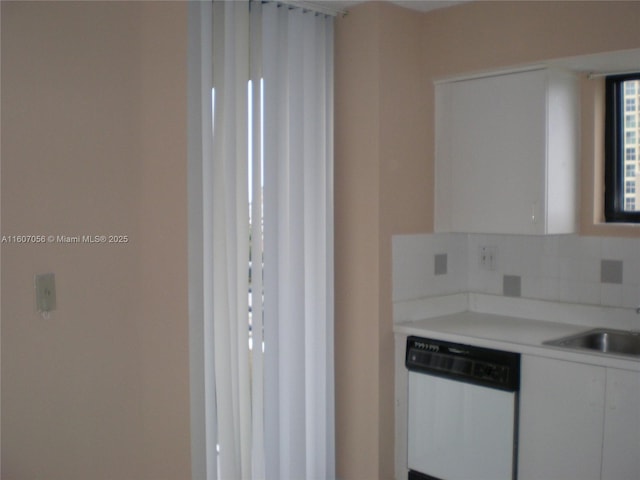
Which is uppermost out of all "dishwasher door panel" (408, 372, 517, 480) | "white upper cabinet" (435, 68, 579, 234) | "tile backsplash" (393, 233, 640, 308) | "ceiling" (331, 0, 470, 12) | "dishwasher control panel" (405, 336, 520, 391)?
"ceiling" (331, 0, 470, 12)

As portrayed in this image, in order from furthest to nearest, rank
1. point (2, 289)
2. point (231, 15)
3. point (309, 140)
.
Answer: point (309, 140) → point (231, 15) → point (2, 289)

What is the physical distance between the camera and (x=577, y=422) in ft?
9.27

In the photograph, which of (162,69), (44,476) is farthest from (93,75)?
(44,476)

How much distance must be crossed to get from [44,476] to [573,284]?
2.65m

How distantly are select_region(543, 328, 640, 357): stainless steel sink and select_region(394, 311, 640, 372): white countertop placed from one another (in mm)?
60

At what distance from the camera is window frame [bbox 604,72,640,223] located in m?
3.39

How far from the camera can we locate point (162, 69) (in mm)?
2566

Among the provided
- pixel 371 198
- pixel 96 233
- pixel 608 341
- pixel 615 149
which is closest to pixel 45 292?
pixel 96 233

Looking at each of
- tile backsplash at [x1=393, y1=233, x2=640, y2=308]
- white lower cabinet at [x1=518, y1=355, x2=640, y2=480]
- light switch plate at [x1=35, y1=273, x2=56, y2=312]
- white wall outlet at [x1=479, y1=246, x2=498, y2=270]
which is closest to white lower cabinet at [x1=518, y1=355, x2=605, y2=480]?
white lower cabinet at [x1=518, y1=355, x2=640, y2=480]

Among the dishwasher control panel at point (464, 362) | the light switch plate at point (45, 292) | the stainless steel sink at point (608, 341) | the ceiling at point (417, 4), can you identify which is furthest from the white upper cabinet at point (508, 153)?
the light switch plate at point (45, 292)

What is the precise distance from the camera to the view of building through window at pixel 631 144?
335cm

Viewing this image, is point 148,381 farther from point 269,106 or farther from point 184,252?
point 269,106

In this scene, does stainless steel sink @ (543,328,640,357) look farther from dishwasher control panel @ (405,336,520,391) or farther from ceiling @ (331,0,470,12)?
ceiling @ (331,0,470,12)

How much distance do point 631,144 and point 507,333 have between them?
117cm
